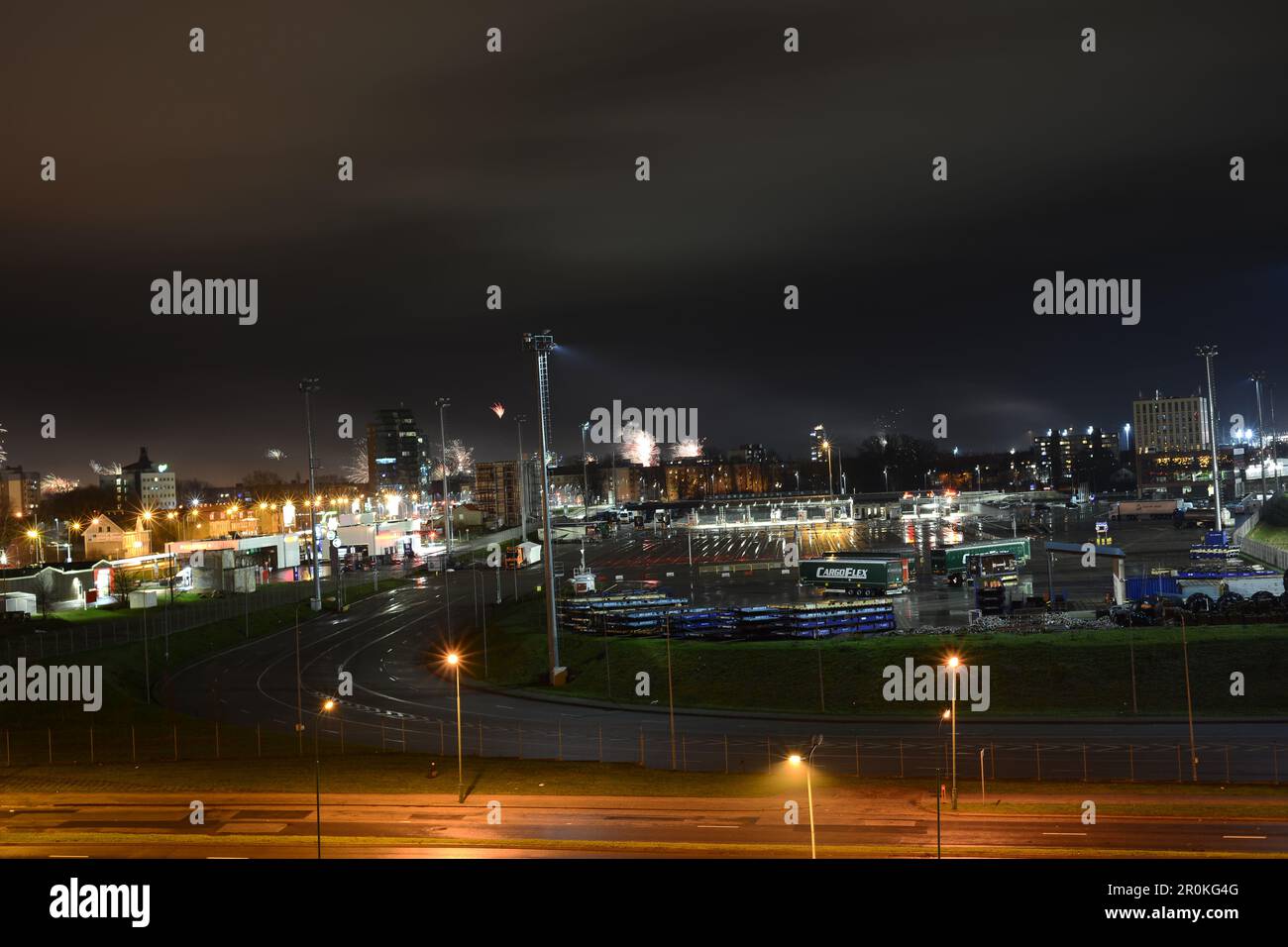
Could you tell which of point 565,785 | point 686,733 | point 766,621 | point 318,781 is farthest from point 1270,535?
point 318,781

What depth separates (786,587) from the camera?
183 feet

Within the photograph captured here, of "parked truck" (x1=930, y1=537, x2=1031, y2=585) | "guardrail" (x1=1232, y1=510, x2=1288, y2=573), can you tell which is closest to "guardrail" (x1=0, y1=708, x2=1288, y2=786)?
"parked truck" (x1=930, y1=537, x2=1031, y2=585)

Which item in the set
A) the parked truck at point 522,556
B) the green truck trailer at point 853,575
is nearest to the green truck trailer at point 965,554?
the green truck trailer at point 853,575

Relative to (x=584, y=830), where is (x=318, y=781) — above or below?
above

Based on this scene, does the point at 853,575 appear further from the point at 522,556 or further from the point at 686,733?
the point at 522,556

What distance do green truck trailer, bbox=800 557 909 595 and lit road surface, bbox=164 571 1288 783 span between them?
17538 mm

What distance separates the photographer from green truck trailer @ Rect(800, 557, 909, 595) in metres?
48.3

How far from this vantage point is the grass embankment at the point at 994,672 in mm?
31641

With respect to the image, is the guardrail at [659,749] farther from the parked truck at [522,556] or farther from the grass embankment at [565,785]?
the parked truck at [522,556]

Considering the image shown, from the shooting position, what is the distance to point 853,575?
4922 centimetres

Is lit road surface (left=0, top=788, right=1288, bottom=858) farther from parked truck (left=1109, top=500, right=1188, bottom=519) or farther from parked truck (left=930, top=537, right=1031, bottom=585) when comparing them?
parked truck (left=1109, top=500, right=1188, bottom=519)

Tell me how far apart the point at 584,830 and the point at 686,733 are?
31.8ft
